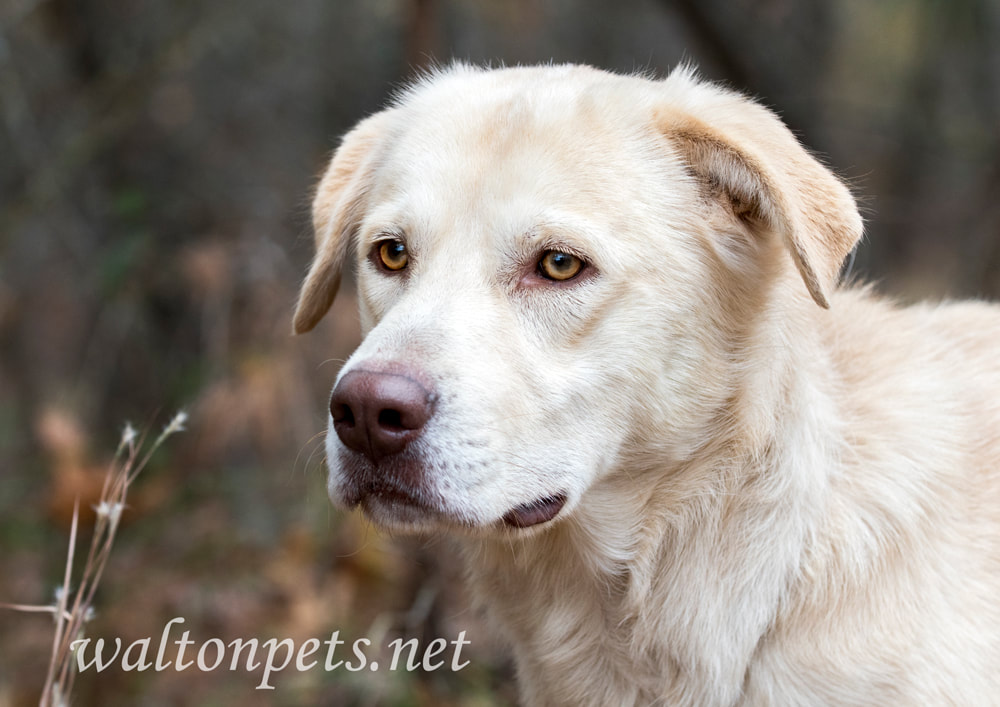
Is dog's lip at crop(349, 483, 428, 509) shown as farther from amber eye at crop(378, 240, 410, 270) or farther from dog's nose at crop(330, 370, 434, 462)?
amber eye at crop(378, 240, 410, 270)

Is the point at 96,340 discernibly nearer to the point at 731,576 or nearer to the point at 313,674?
the point at 313,674

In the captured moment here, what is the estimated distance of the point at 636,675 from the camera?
2.51 meters

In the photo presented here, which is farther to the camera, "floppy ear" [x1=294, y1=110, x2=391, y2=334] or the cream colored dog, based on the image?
"floppy ear" [x1=294, y1=110, x2=391, y2=334]

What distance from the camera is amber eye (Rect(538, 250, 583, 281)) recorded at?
2422mm

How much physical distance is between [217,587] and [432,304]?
3022 mm

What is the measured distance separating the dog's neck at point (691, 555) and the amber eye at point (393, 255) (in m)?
0.83

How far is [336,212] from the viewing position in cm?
304

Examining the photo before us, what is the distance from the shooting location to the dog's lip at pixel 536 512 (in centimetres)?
235

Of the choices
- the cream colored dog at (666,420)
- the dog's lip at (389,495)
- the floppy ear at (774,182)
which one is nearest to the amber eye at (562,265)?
the cream colored dog at (666,420)

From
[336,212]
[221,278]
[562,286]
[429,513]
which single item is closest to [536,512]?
[429,513]

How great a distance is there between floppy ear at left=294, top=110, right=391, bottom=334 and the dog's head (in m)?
0.35

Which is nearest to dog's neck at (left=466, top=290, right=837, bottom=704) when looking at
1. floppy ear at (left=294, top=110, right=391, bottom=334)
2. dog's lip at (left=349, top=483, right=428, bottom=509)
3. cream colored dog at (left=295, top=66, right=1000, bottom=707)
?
cream colored dog at (left=295, top=66, right=1000, bottom=707)

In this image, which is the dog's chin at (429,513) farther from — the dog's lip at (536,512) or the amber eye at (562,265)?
the amber eye at (562,265)

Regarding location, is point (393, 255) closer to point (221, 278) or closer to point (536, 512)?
point (536, 512)
